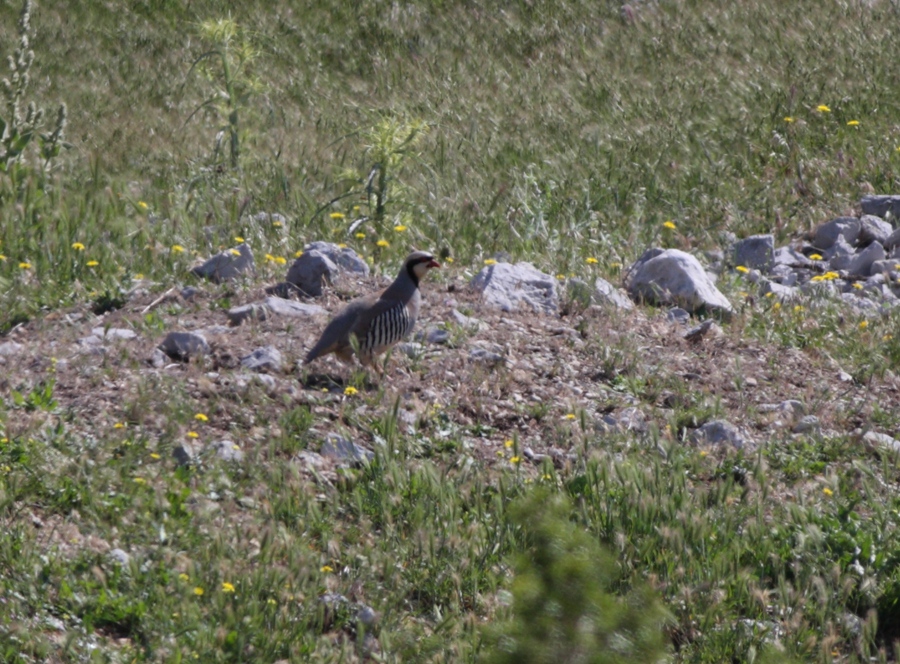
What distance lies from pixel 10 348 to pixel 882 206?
781cm

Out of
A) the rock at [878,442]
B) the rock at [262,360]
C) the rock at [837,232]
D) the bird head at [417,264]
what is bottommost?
the rock at [837,232]

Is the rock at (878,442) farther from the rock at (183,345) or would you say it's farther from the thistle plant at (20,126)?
the thistle plant at (20,126)

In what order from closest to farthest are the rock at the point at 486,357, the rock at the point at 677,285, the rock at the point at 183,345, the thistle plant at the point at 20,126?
the rock at the point at 183,345 < the rock at the point at 486,357 < the rock at the point at 677,285 < the thistle plant at the point at 20,126

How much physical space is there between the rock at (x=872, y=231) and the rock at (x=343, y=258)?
4732 mm

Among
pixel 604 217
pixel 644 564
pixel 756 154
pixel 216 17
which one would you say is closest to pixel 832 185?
pixel 756 154

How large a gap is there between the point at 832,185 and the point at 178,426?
313 inches

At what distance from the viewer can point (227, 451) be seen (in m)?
5.83

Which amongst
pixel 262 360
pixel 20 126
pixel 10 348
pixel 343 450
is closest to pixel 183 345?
pixel 262 360

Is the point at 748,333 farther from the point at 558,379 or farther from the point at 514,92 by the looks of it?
the point at 514,92

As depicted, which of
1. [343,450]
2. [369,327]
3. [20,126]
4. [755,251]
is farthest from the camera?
[755,251]

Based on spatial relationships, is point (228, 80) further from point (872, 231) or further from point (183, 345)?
point (872, 231)

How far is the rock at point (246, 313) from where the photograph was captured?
7.48 metres

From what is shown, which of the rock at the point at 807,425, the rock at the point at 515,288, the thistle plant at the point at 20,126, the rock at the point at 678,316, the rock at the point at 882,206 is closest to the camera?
the rock at the point at 807,425

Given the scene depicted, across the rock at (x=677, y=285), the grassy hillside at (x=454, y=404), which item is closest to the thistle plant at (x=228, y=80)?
the grassy hillside at (x=454, y=404)
